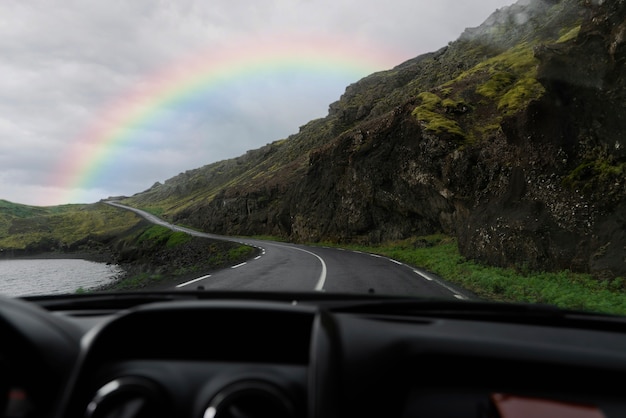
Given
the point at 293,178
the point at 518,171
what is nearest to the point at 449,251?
the point at 518,171

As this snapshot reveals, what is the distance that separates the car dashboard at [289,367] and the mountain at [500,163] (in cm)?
1164

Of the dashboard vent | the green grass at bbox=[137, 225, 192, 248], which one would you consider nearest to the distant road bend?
the dashboard vent

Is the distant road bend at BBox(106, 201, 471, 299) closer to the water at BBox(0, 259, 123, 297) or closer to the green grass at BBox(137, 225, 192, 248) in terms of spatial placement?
the water at BBox(0, 259, 123, 297)

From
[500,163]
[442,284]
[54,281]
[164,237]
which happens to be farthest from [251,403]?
[164,237]

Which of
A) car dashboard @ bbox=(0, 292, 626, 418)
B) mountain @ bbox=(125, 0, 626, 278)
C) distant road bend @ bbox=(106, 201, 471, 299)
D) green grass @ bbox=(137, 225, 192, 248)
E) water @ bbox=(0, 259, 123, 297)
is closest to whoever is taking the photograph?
car dashboard @ bbox=(0, 292, 626, 418)

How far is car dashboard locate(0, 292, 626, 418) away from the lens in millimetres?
1334

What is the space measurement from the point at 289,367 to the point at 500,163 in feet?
68.9

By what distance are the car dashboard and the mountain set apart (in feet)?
38.2

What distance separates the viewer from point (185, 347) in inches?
68.6

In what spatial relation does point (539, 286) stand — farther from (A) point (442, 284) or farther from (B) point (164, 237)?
(B) point (164, 237)

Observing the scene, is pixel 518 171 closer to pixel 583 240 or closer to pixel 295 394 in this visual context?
pixel 583 240

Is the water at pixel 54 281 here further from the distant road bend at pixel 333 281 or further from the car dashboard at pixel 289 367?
the car dashboard at pixel 289 367

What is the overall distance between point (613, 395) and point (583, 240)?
13097 mm

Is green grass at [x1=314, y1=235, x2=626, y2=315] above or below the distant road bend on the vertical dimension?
below
